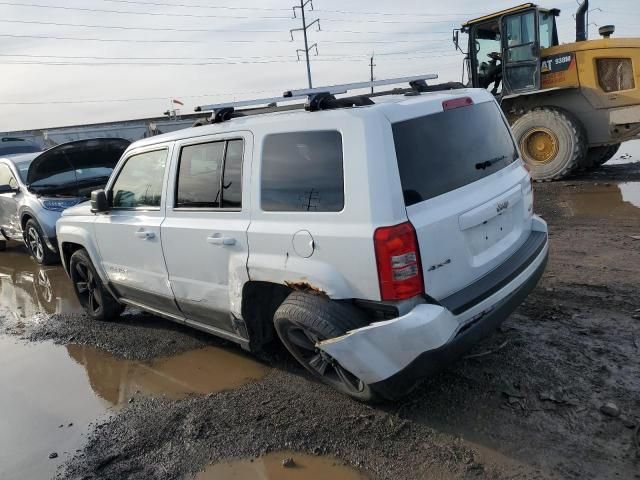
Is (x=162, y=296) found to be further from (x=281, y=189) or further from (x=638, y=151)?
(x=638, y=151)

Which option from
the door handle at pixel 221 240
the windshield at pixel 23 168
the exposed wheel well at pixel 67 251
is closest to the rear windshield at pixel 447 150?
the door handle at pixel 221 240

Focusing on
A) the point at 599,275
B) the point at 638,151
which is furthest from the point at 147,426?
the point at 638,151

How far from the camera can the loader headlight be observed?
9312mm

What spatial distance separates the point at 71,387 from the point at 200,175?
2.03 metres

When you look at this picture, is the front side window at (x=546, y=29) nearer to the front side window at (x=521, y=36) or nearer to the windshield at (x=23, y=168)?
the front side window at (x=521, y=36)

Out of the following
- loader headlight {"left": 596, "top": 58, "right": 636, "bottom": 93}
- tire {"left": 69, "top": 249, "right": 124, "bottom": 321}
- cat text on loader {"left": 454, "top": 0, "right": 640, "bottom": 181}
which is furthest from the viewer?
cat text on loader {"left": 454, "top": 0, "right": 640, "bottom": 181}

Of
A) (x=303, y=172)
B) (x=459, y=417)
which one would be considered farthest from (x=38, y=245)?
(x=459, y=417)

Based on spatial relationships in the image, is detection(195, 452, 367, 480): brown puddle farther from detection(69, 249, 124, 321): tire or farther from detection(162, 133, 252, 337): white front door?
detection(69, 249, 124, 321): tire

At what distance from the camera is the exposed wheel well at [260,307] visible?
352 cm

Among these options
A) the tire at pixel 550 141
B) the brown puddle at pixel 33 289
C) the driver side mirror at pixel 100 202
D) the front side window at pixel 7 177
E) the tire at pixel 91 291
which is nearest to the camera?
the driver side mirror at pixel 100 202

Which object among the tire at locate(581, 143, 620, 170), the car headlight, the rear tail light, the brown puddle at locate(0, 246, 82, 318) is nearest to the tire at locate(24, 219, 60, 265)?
the brown puddle at locate(0, 246, 82, 318)

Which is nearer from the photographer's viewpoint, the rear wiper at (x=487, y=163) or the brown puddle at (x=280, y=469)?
the brown puddle at (x=280, y=469)

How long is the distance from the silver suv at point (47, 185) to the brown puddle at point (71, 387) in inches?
134

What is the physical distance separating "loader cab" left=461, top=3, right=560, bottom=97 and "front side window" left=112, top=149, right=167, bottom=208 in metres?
8.42
